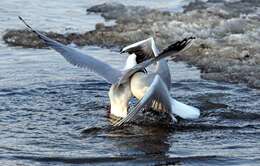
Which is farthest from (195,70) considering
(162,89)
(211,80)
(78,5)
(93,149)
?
(78,5)

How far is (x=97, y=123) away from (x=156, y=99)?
0.74 meters

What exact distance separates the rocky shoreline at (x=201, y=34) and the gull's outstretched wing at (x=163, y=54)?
1799mm

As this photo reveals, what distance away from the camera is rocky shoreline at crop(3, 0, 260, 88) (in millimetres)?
9438

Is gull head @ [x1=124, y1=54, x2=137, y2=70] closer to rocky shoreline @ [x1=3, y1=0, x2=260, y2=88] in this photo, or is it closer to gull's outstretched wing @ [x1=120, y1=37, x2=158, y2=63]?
gull's outstretched wing @ [x1=120, y1=37, x2=158, y2=63]

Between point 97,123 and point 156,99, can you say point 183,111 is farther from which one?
point 97,123

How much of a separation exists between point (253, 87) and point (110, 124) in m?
1.99

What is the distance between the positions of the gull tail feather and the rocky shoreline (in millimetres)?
1571

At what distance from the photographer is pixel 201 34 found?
11047 mm

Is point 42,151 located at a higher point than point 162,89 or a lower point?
lower

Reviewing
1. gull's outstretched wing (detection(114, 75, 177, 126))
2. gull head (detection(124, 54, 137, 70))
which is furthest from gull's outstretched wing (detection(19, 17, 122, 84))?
gull's outstretched wing (detection(114, 75, 177, 126))

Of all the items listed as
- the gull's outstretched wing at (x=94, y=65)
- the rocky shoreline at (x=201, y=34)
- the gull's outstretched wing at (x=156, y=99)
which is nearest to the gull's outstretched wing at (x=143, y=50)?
the gull's outstretched wing at (x=94, y=65)

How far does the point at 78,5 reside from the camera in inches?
555

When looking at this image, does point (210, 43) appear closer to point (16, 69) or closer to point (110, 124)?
point (16, 69)

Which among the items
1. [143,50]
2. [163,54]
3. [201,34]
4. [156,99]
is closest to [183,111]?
[156,99]
